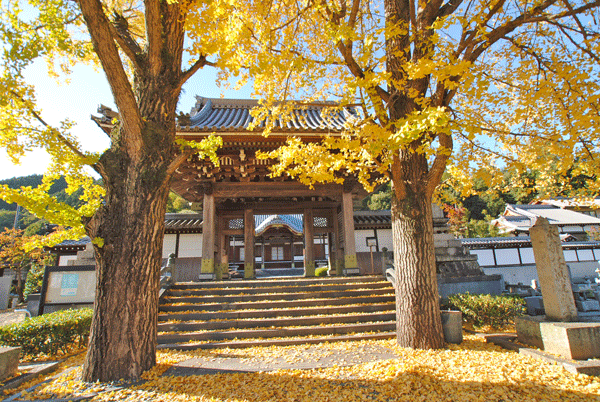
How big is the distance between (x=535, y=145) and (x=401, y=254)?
2.74 m

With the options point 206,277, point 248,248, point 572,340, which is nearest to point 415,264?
point 572,340

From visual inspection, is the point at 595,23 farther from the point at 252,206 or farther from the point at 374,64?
the point at 252,206

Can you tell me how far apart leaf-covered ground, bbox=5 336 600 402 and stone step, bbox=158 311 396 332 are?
201 centimetres

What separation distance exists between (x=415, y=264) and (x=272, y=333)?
3322 mm

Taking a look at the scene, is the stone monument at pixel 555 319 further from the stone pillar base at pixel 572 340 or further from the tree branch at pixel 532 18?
the tree branch at pixel 532 18

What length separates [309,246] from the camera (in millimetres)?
11547

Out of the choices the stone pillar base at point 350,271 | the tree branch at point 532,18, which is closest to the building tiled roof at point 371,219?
the stone pillar base at point 350,271

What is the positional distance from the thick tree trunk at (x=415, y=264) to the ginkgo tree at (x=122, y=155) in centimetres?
329

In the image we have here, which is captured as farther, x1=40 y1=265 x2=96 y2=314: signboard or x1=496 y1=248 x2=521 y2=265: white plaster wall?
x1=496 y1=248 x2=521 y2=265: white plaster wall

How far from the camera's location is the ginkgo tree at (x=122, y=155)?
3645 mm

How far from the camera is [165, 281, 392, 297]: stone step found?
786 cm

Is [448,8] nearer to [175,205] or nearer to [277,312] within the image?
[277,312]

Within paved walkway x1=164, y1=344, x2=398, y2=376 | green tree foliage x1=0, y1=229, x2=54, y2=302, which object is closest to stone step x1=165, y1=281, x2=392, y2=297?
paved walkway x1=164, y1=344, x2=398, y2=376

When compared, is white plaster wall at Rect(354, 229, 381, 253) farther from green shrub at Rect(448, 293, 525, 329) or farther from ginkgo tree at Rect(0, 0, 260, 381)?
ginkgo tree at Rect(0, 0, 260, 381)
